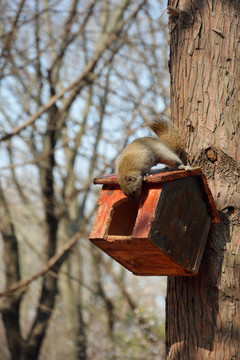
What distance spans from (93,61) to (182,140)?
11.3ft

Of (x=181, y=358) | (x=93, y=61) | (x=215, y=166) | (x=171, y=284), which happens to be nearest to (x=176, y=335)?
(x=181, y=358)

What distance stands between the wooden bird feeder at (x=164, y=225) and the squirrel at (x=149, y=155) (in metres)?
0.09

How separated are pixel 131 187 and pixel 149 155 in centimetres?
36

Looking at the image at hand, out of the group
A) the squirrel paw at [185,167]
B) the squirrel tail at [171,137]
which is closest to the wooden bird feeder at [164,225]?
the squirrel paw at [185,167]

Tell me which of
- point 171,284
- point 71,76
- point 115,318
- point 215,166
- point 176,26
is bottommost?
point 115,318

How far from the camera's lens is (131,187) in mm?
2104

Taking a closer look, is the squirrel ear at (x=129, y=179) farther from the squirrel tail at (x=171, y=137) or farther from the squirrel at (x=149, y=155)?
the squirrel tail at (x=171, y=137)

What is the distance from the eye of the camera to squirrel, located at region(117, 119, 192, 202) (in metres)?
2.17

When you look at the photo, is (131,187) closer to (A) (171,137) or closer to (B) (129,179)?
(B) (129,179)

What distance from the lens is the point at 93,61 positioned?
18.0 feet

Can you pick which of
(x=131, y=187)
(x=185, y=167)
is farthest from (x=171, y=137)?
(x=131, y=187)

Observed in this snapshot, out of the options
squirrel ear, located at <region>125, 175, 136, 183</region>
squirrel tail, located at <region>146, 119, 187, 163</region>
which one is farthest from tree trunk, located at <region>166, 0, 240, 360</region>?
squirrel ear, located at <region>125, 175, 136, 183</region>

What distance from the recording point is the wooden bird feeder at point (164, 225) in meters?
1.93

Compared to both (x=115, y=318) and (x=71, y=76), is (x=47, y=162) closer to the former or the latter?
(x=71, y=76)
